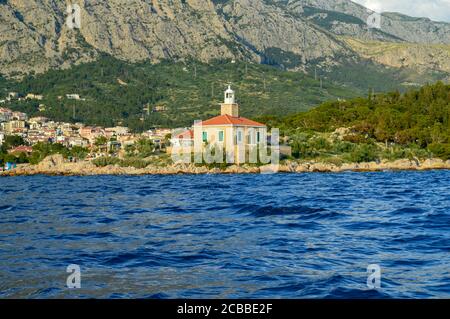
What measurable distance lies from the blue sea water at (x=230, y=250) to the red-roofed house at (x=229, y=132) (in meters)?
45.6

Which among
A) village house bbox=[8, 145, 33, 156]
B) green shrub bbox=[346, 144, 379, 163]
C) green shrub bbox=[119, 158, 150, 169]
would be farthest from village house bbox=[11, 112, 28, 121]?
green shrub bbox=[346, 144, 379, 163]

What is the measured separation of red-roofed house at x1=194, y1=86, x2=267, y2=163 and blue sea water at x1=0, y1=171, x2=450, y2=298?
45586 millimetres

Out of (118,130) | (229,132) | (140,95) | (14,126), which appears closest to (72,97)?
(140,95)

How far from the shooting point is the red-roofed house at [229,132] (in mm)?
69188

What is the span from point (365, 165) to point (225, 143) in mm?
17050

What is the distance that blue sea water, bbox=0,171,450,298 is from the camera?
967 cm

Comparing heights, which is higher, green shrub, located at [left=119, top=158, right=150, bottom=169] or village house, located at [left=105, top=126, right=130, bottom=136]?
village house, located at [left=105, top=126, right=130, bottom=136]

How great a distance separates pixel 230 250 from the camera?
13266mm

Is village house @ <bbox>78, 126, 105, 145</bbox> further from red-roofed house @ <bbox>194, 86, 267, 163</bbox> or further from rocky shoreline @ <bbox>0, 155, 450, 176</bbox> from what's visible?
red-roofed house @ <bbox>194, 86, 267, 163</bbox>

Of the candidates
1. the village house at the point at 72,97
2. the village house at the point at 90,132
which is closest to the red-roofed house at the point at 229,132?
the village house at the point at 90,132

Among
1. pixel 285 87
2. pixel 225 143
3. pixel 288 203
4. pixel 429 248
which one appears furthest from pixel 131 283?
pixel 285 87

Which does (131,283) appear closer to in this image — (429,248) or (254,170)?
(429,248)

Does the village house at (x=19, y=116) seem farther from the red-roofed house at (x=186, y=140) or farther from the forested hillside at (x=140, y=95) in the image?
the red-roofed house at (x=186, y=140)

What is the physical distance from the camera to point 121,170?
70.2 meters
